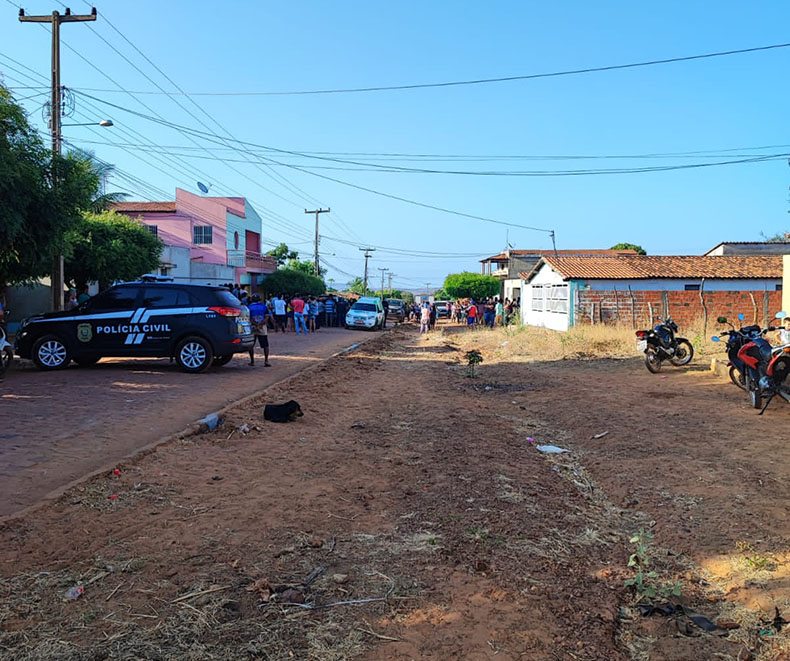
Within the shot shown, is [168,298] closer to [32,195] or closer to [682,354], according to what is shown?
[32,195]

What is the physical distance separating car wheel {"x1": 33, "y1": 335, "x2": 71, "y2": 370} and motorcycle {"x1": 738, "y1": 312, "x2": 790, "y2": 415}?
39.7ft

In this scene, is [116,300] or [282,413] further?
[116,300]

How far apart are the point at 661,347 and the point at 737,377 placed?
2598 mm

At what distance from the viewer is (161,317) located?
1305cm

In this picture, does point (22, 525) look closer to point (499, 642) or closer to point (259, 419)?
point (499, 642)

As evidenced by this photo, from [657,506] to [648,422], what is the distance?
12.3 feet

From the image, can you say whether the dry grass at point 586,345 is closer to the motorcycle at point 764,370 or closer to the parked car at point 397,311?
the motorcycle at point 764,370

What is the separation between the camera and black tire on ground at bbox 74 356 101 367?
1319 centimetres

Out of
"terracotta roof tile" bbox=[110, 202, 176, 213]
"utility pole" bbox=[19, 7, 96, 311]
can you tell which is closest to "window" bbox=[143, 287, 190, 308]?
"utility pole" bbox=[19, 7, 96, 311]

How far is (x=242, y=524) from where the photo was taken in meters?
4.74

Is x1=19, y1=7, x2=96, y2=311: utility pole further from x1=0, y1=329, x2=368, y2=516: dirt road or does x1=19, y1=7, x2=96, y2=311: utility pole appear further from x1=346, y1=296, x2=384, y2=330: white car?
x1=346, y1=296, x2=384, y2=330: white car

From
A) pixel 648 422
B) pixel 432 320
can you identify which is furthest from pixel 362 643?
pixel 432 320

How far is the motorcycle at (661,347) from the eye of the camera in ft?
47.1

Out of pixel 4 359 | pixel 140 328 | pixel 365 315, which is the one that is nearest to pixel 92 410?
pixel 4 359
